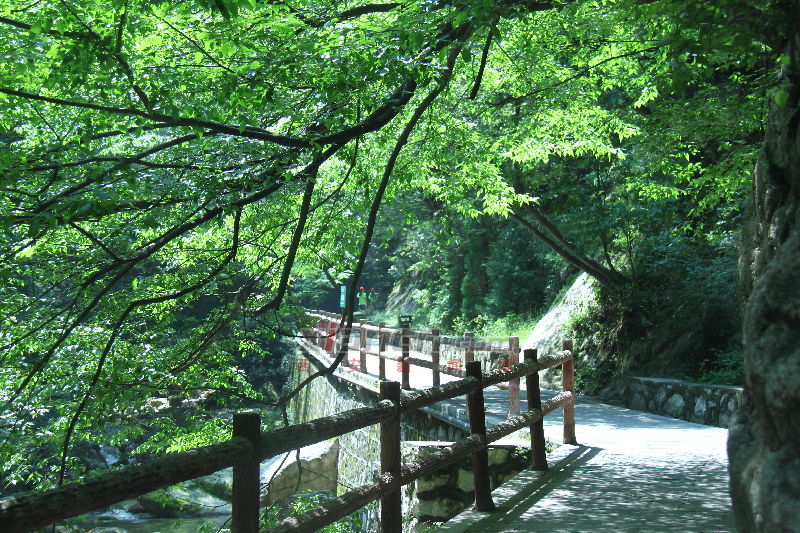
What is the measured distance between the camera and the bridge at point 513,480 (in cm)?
316

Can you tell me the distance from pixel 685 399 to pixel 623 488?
5.67 metres

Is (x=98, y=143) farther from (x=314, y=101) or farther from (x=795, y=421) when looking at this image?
(x=795, y=421)

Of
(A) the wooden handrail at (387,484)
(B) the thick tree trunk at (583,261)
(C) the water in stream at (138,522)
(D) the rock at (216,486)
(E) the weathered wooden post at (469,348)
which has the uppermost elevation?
(B) the thick tree trunk at (583,261)

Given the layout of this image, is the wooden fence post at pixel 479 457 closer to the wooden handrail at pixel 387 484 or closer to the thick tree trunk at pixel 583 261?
the wooden handrail at pixel 387 484

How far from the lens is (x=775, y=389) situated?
3137 mm

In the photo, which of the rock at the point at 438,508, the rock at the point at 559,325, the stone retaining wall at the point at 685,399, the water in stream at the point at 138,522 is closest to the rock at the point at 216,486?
the water in stream at the point at 138,522

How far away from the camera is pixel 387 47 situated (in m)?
5.80

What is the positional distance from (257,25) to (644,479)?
5.18m

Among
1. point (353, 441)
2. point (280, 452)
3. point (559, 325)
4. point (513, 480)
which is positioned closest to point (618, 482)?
point (513, 480)

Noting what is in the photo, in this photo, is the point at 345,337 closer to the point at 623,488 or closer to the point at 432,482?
the point at 432,482

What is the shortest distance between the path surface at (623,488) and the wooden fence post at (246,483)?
88.4 inches

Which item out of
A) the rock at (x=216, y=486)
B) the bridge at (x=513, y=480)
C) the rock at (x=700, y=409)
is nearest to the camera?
the bridge at (x=513, y=480)

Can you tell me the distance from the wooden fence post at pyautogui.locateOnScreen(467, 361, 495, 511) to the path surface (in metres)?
0.12

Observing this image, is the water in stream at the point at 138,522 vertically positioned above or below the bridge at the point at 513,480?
below
